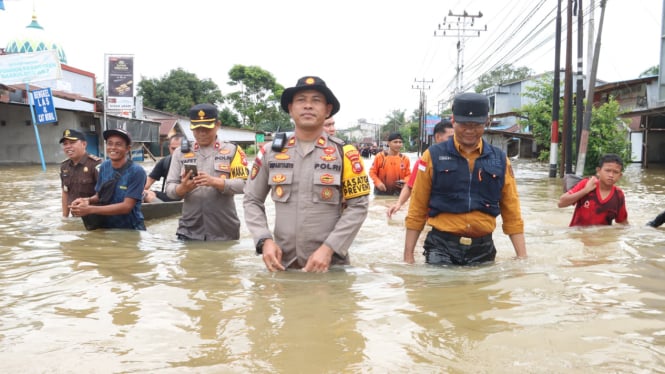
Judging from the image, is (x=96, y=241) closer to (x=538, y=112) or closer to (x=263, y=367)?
(x=263, y=367)

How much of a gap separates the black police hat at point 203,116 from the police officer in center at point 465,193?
7.17 ft

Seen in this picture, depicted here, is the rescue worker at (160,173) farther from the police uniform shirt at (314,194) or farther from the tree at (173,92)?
the tree at (173,92)

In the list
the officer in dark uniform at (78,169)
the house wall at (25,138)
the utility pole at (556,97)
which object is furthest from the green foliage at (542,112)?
the house wall at (25,138)

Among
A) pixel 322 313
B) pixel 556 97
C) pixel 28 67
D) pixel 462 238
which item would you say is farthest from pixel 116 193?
pixel 28 67

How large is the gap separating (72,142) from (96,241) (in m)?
1.38

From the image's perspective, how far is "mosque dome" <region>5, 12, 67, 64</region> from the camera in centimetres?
3662

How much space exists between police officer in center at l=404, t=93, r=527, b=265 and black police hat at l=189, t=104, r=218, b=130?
2.19m

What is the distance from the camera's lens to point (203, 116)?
4996 mm

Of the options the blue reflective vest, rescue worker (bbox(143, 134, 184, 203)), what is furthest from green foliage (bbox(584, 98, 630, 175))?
the blue reflective vest

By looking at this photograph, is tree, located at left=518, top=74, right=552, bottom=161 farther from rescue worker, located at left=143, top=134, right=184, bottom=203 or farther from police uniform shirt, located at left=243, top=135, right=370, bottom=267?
police uniform shirt, located at left=243, top=135, right=370, bottom=267

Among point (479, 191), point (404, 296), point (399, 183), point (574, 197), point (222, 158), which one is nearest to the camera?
point (404, 296)

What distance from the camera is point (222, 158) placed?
5.20 m

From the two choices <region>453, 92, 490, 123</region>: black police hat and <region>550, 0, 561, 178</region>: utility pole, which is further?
<region>550, 0, 561, 178</region>: utility pole

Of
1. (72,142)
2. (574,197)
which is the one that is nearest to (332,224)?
(574,197)
